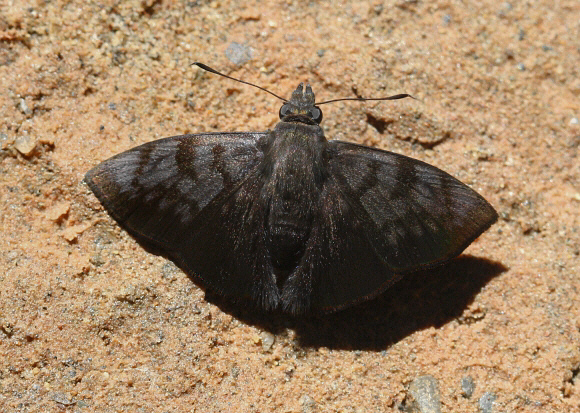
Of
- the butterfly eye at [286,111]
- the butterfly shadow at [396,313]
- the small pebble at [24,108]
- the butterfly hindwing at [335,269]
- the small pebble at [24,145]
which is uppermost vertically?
the butterfly eye at [286,111]

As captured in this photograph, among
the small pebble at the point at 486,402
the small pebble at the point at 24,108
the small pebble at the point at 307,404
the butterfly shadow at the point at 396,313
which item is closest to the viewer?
the small pebble at the point at 307,404

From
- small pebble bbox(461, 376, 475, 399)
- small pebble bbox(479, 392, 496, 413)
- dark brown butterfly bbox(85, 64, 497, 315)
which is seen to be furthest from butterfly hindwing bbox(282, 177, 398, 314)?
small pebble bbox(479, 392, 496, 413)

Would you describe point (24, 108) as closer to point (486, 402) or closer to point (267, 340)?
point (267, 340)

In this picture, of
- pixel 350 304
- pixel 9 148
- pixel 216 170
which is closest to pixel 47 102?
pixel 9 148

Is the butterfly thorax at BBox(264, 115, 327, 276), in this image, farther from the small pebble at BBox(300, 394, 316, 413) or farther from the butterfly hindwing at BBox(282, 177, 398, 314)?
the small pebble at BBox(300, 394, 316, 413)

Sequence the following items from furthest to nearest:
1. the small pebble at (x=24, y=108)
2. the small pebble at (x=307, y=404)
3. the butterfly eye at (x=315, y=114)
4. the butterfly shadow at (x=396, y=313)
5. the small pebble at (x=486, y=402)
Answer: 1. the small pebble at (x=24, y=108)
2. the butterfly eye at (x=315, y=114)
3. the butterfly shadow at (x=396, y=313)
4. the small pebble at (x=486, y=402)
5. the small pebble at (x=307, y=404)

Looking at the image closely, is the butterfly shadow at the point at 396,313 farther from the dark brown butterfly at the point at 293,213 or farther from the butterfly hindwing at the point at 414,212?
the butterfly hindwing at the point at 414,212

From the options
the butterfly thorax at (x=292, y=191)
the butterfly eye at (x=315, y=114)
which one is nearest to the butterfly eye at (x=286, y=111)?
the butterfly eye at (x=315, y=114)
